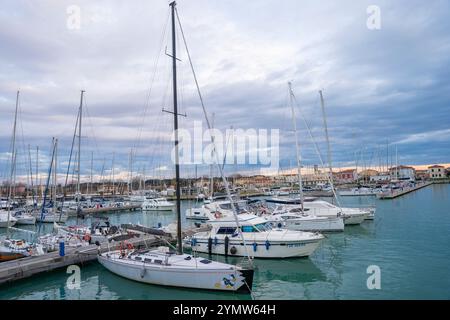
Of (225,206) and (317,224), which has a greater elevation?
(225,206)

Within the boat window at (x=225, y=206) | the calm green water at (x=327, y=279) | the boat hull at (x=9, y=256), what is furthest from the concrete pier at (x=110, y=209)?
the calm green water at (x=327, y=279)

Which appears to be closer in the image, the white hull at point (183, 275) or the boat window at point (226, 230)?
the white hull at point (183, 275)

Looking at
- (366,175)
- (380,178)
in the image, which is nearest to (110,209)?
(366,175)

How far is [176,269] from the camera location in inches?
621

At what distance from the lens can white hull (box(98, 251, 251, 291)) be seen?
1512cm

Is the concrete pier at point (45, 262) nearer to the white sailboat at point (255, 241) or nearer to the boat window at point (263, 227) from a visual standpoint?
the white sailboat at point (255, 241)

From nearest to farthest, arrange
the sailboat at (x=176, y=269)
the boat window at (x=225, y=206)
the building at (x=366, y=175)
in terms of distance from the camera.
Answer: the sailboat at (x=176, y=269) → the boat window at (x=225, y=206) → the building at (x=366, y=175)

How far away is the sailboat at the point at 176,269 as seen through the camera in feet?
49.6

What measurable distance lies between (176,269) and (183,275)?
45cm

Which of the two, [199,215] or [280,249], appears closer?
[280,249]

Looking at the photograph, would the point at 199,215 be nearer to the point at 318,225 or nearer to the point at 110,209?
the point at 318,225

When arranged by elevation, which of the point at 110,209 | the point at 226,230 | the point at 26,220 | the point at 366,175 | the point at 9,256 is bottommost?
the point at 110,209
